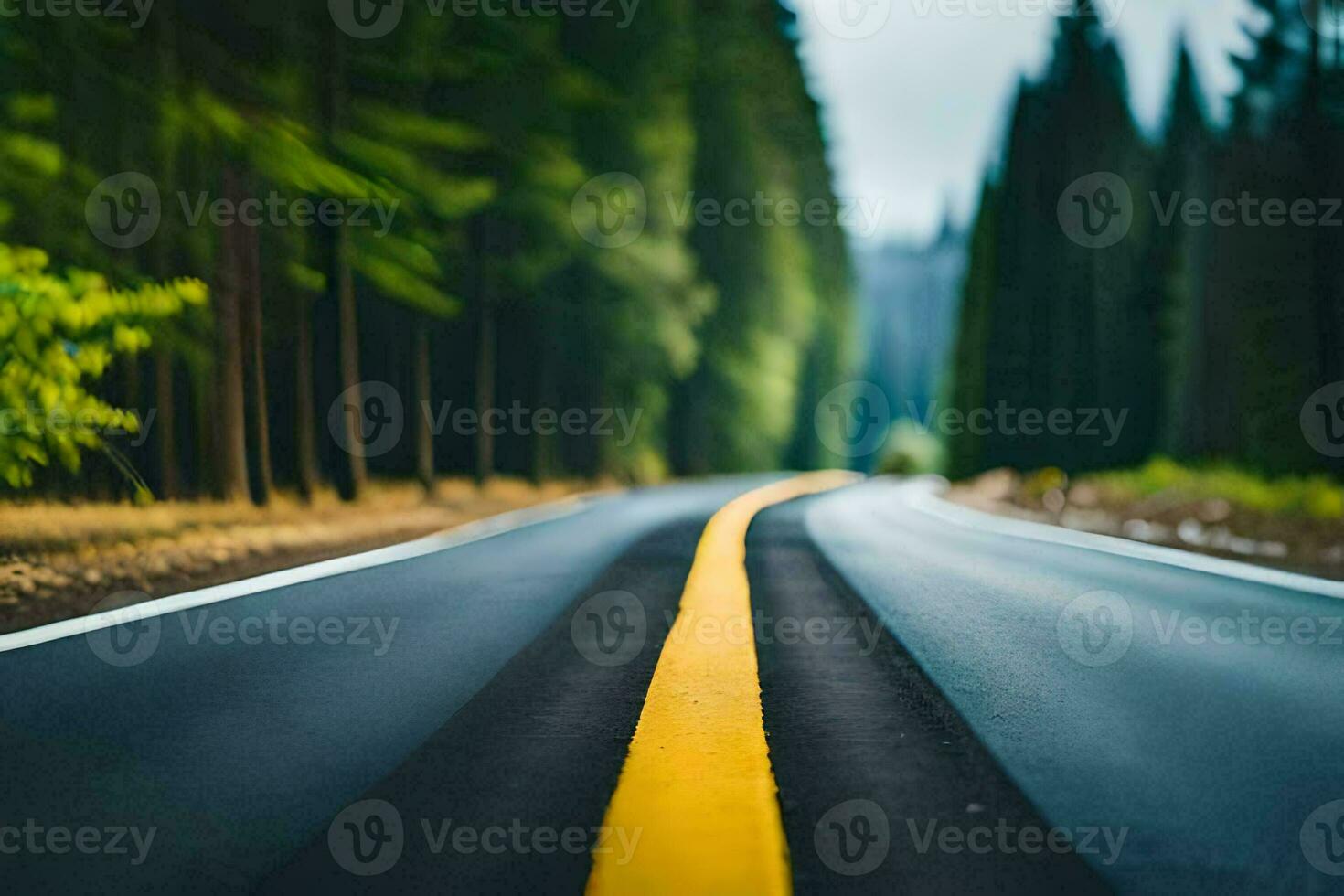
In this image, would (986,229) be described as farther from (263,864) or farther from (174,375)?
(263,864)

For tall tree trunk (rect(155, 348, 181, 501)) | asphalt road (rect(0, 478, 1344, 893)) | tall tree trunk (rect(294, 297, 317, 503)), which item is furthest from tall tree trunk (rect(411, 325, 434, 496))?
asphalt road (rect(0, 478, 1344, 893))

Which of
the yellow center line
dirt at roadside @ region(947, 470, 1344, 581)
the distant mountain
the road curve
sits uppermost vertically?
the distant mountain

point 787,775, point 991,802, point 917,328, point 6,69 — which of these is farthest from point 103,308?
point 917,328

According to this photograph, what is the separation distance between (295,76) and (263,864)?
1503 centimetres

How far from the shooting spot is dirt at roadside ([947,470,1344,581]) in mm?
9391

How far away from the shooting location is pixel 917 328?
149000mm

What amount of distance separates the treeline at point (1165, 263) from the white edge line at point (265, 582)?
17.5 metres

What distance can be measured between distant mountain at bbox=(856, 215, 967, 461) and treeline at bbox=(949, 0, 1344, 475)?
1592 inches

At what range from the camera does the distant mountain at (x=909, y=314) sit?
374 ft

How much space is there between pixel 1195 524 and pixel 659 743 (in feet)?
39.1

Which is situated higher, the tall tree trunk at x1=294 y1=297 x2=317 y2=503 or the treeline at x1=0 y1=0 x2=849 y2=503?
the treeline at x1=0 y1=0 x2=849 y2=503

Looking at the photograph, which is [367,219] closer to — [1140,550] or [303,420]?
[303,420]

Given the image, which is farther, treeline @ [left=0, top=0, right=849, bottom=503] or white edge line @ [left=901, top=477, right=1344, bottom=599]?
treeline @ [left=0, top=0, right=849, bottom=503]

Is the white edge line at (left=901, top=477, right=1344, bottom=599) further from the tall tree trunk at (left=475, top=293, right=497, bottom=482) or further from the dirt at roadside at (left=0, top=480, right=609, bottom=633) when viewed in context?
the tall tree trunk at (left=475, top=293, right=497, bottom=482)
